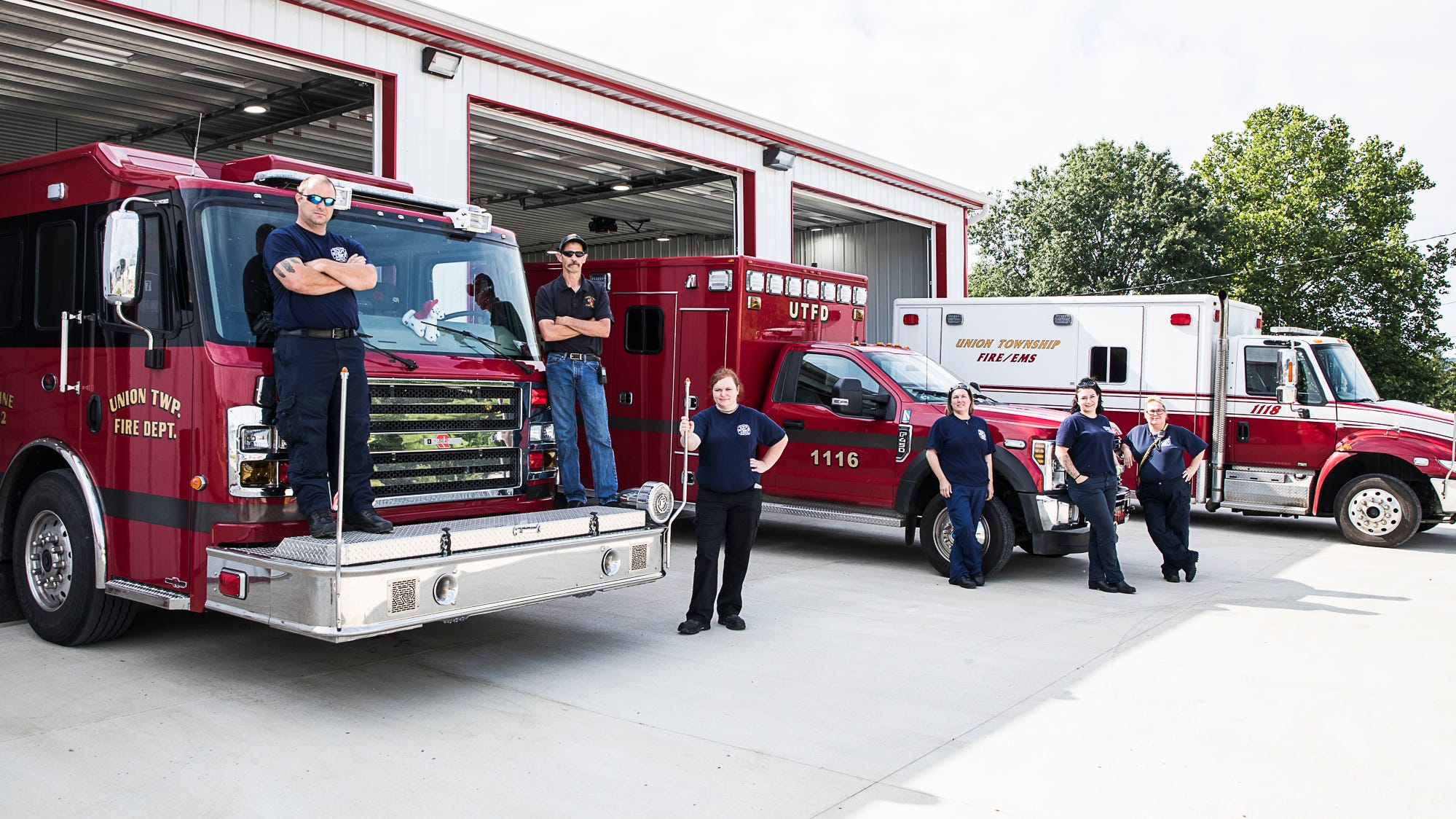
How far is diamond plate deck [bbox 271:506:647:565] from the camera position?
512cm

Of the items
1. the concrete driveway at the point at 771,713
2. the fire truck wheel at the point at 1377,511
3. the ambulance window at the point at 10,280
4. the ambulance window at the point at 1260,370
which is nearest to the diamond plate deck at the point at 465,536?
the concrete driveway at the point at 771,713

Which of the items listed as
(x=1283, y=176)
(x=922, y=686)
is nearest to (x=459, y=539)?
(x=922, y=686)

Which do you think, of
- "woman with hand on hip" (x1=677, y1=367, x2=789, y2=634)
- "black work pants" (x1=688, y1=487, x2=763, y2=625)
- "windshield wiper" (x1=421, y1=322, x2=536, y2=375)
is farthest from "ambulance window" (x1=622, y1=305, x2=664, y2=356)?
"windshield wiper" (x1=421, y1=322, x2=536, y2=375)

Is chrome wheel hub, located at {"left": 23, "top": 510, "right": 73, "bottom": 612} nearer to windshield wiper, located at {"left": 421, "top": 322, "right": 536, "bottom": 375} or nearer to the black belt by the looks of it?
the black belt

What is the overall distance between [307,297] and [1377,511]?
1124 centimetres

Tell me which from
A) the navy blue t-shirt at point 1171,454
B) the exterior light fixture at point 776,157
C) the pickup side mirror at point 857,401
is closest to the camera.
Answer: the navy blue t-shirt at point 1171,454

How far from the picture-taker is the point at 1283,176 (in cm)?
4422

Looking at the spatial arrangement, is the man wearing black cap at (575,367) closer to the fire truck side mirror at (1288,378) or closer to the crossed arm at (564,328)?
the crossed arm at (564,328)

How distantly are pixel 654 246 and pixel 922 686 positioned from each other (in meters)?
20.5

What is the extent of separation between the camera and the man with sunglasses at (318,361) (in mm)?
5445

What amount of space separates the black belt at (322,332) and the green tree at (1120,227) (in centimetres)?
3817

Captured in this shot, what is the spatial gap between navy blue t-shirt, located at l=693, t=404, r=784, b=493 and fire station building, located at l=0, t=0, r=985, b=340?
4954 millimetres

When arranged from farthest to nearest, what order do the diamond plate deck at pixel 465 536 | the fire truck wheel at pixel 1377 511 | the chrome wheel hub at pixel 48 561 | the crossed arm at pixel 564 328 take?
the fire truck wheel at pixel 1377 511 → the crossed arm at pixel 564 328 → the chrome wheel hub at pixel 48 561 → the diamond plate deck at pixel 465 536

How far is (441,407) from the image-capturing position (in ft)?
20.4
